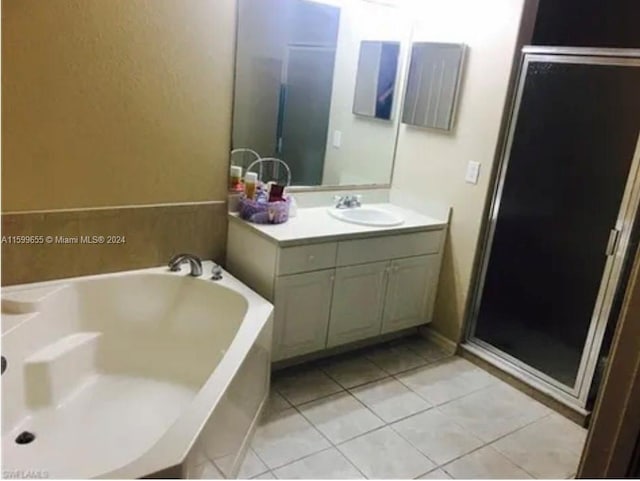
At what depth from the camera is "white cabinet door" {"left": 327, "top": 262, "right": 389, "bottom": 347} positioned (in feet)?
9.34

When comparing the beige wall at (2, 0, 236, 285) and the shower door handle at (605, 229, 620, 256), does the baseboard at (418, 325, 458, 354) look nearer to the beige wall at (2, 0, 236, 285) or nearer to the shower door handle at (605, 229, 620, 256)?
the shower door handle at (605, 229, 620, 256)

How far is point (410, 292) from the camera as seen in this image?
3.15 meters

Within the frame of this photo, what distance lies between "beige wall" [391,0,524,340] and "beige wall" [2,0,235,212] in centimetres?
129

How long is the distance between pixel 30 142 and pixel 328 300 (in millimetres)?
1631

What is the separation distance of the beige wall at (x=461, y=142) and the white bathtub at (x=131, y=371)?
1.36m

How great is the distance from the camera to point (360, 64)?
3.21m

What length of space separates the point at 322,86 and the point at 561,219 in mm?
1579

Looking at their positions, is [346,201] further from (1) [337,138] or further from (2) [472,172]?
(2) [472,172]

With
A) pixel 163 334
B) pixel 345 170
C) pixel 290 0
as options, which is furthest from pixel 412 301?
pixel 290 0

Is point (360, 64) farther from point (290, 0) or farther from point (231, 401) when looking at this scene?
point (231, 401)

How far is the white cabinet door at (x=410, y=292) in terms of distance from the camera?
10.0 ft

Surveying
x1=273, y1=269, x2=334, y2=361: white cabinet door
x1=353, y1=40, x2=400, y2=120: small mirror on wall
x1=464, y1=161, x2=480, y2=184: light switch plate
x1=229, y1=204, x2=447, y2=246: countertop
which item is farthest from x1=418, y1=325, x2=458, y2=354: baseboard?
Answer: x1=353, y1=40, x2=400, y2=120: small mirror on wall

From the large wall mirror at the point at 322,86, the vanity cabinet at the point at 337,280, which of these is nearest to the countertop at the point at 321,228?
the vanity cabinet at the point at 337,280

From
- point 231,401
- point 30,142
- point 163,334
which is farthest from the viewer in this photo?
point 163,334
